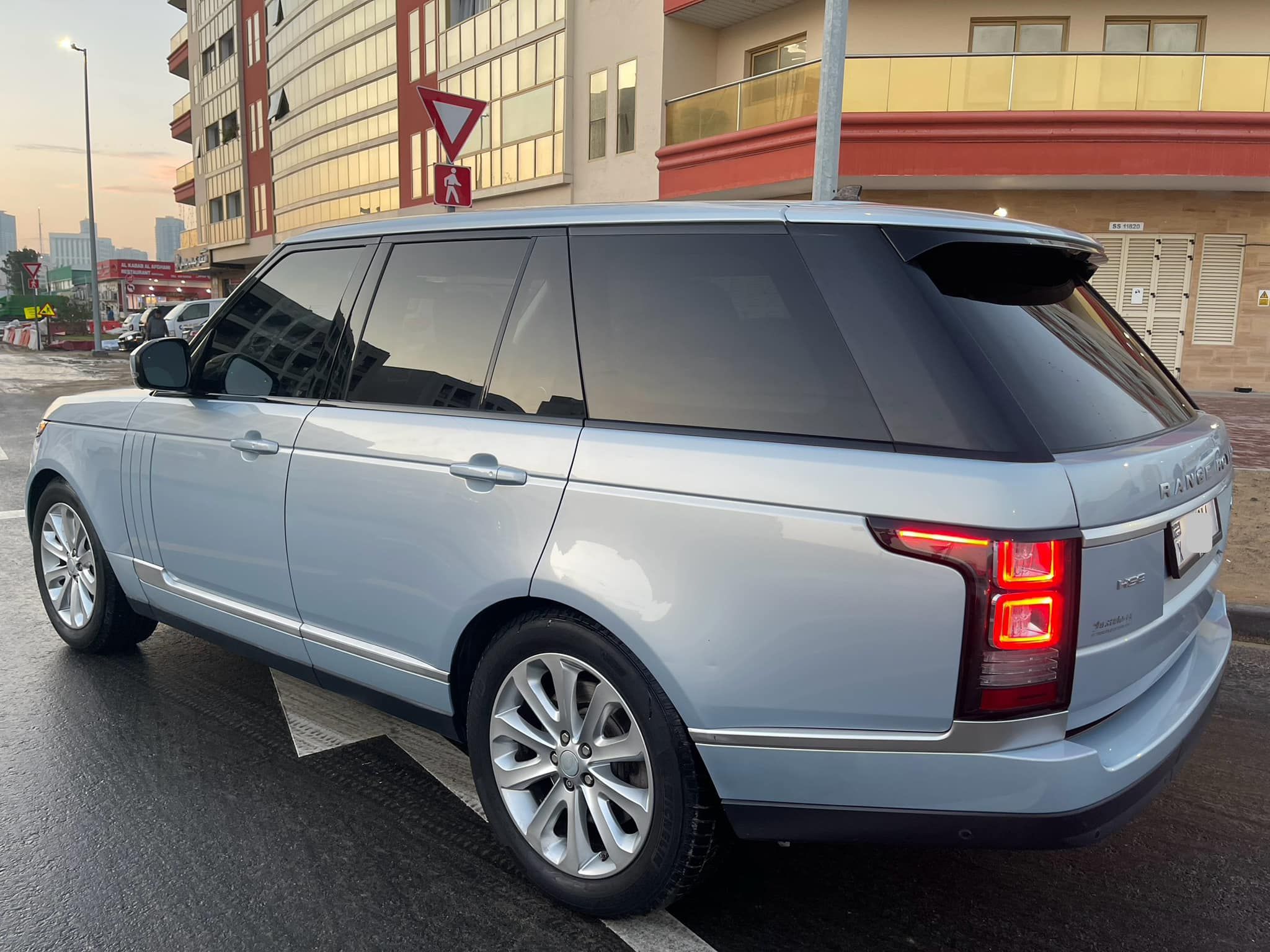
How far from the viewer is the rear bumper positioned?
6.49 ft

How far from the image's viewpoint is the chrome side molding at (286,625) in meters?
2.83

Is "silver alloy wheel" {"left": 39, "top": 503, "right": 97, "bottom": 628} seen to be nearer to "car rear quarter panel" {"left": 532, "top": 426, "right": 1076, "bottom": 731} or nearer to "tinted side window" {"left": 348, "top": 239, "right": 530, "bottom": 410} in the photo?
"tinted side window" {"left": 348, "top": 239, "right": 530, "bottom": 410}

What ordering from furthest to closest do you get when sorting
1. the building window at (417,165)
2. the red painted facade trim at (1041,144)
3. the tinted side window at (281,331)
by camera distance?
the building window at (417,165)
the red painted facade trim at (1041,144)
the tinted side window at (281,331)

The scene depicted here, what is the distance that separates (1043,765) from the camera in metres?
1.96

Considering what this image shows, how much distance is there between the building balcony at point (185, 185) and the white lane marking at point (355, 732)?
63.3 m

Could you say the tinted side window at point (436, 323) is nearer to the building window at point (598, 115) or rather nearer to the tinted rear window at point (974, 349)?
the tinted rear window at point (974, 349)

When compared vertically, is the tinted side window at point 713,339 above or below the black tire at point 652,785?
above

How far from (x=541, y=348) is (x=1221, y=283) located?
1885cm

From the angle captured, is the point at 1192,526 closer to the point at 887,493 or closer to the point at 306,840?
the point at 887,493

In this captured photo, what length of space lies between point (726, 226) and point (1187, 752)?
5.59 ft

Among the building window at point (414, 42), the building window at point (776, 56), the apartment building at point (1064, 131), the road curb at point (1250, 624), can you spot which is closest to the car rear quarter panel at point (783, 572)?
the road curb at point (1250, 624)

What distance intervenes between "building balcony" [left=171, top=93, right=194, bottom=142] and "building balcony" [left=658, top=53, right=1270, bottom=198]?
55.0 metres

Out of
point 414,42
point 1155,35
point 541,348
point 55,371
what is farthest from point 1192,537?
point 414,42

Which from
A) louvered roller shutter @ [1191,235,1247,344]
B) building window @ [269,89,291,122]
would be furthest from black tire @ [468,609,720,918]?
building window @ [269,89,291,122]
